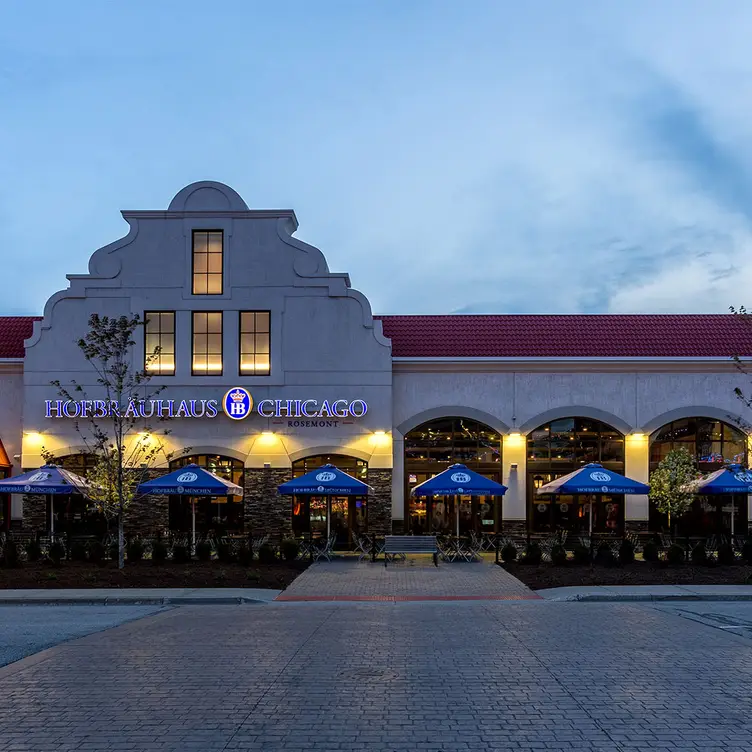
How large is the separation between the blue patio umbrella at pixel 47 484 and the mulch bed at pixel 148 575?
7.45 ft

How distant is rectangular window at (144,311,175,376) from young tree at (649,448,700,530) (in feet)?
53.7

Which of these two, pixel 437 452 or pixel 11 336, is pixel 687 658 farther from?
pixel 11 336

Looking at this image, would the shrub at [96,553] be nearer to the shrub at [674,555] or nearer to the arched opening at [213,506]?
the arched opening at [213,506]

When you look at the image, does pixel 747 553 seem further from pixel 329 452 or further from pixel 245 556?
pixel 245 556

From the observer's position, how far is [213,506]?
1143 inches

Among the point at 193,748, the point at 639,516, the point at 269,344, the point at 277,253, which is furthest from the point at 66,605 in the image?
the point at 639,516

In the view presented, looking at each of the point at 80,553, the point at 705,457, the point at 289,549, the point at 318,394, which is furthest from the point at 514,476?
the point at 80,553

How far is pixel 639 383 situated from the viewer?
95.8 feet

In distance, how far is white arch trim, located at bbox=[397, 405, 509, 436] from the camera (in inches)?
1145

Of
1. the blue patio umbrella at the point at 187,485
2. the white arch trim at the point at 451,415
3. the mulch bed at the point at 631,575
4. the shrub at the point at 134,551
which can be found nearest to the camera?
the mulch bed at the point at 631,575

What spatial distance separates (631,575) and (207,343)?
15957mm

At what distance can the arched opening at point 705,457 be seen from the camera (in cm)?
2878

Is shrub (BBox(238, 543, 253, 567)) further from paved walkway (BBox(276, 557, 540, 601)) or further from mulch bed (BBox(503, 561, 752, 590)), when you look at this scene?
mulch bed (BBox(503, 561, 752, 590))

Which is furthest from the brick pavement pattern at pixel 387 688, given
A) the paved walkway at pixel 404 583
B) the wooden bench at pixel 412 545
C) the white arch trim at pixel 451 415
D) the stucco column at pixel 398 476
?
the white arch trim at pixel 451 415
